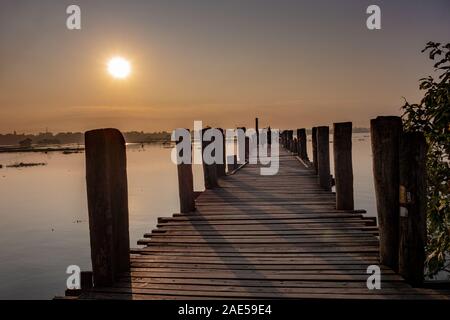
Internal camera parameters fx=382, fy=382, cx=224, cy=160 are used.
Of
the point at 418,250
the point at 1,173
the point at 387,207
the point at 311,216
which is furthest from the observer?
the point at 1,173

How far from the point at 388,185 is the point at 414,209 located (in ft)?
1.54

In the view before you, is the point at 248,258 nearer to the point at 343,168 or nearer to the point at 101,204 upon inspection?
the point at 101,204

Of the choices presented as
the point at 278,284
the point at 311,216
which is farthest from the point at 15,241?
the point at 278,284

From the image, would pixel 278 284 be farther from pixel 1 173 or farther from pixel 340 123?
pixel 1 173

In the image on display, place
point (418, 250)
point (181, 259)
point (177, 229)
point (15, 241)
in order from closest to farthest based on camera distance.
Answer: point (418, 250), point (181, 259), point (177, 229), point (15, 241)

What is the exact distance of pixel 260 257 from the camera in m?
4.93

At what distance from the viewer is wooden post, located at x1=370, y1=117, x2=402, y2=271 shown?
13.9ft

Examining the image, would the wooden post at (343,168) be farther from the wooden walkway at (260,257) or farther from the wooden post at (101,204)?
the wooden post at (101,204)

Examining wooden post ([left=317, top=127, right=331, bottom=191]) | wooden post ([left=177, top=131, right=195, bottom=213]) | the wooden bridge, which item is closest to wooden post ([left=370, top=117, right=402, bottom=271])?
the wooden bridge

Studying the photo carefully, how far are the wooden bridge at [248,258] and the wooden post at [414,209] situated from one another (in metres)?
0.19

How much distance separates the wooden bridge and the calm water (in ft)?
26.3

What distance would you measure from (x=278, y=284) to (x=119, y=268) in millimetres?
1836

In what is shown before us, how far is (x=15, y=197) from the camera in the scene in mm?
30703

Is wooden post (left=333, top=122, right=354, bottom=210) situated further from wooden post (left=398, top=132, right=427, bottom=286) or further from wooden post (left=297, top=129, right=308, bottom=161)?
wooden post (left=297, top=129, right=308, bottom=161)
